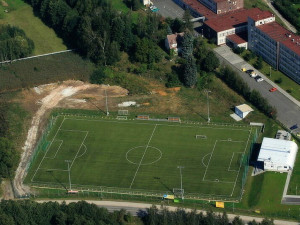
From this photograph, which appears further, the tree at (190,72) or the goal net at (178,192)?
the tree at (190,72)

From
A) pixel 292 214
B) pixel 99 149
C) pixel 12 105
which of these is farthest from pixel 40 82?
pixel 292 214

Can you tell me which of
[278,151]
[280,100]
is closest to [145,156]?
[278,151]

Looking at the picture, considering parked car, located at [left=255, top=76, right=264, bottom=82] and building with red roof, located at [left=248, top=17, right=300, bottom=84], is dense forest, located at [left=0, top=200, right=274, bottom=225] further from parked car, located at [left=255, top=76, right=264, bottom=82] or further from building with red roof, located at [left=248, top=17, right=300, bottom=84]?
building with red roof, located at [left=248, top=17, right=300, bottom=84]

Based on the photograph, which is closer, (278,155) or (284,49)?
(278,155)

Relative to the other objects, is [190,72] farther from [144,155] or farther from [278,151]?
[278,151]

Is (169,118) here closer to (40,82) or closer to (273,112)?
(273,112)

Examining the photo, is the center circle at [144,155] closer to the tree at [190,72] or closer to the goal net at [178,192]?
the goal net at [178,192]

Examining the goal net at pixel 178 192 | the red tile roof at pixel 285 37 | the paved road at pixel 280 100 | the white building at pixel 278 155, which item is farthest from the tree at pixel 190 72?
the goal net at pixel 178 192
